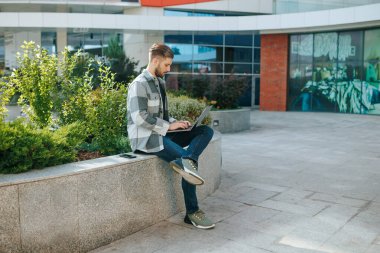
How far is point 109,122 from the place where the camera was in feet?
19.1

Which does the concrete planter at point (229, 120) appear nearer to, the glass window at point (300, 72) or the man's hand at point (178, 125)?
the man's hand at point (178, 125)

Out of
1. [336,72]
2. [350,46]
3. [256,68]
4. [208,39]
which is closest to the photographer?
[350,46]

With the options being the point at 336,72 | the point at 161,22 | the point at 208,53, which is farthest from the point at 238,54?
the point at 336,72

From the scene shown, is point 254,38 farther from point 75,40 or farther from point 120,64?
point 75,40

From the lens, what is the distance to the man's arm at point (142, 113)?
4.69m

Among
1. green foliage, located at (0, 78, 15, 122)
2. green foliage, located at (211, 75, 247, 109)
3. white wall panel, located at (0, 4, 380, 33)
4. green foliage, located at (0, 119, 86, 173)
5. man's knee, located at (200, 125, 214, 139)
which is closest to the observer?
green foliage, located at (0, 119, 86, 173)

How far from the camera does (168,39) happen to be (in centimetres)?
2536

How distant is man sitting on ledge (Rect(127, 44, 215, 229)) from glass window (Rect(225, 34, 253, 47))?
2145cm

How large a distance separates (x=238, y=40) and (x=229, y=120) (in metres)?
13.2

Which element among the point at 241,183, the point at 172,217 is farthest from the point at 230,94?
the point at 172,217

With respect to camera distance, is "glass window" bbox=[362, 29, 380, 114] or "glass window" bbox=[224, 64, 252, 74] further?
"glass window" bbox=[224, 64, 252, 74]

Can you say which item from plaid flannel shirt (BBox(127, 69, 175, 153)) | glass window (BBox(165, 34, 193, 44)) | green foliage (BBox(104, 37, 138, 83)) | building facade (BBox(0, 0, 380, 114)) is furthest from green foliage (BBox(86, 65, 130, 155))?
glass window (BBox(165, 34, 193, 44))

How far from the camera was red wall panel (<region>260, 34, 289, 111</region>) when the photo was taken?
23047 millimetres

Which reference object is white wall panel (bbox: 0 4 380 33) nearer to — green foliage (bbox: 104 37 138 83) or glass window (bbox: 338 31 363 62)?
glass window (bbox: 338 31 363 62)
